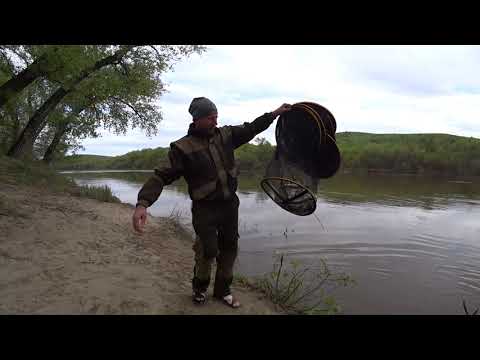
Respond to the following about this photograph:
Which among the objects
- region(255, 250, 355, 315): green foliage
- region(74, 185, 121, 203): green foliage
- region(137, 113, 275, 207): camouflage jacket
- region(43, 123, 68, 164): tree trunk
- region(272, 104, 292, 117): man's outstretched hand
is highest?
region(43, 123, 68, 164): tree trunk

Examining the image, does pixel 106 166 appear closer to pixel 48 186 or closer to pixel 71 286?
pixel 48 186

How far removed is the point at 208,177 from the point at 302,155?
132 cm

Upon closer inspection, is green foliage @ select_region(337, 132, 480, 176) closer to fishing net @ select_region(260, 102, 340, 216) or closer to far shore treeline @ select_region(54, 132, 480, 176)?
far shore treeline @ select_region(54, 132, 480, 176)

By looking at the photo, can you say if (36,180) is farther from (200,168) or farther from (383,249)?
(383,249)

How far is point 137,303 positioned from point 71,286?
1.04 metres

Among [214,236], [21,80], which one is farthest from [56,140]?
[214,236]

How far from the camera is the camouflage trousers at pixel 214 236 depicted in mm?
4008

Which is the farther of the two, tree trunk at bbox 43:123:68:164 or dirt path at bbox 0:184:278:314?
tree trunk at bbox 43:123:68:164

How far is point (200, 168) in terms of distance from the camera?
3820 millimetres

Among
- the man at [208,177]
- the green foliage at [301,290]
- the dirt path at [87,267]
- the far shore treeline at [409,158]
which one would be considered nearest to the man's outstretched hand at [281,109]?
the man at [208,177]

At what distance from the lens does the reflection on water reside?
7812mm

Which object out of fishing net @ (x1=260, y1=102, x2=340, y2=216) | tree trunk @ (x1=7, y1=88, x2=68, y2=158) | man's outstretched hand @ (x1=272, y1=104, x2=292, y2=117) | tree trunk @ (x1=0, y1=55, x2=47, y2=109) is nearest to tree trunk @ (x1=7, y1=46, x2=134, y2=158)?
tree trunk @ (x1=7, y1=88, x2=68, y2=158)

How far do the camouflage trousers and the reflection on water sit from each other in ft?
11.9
